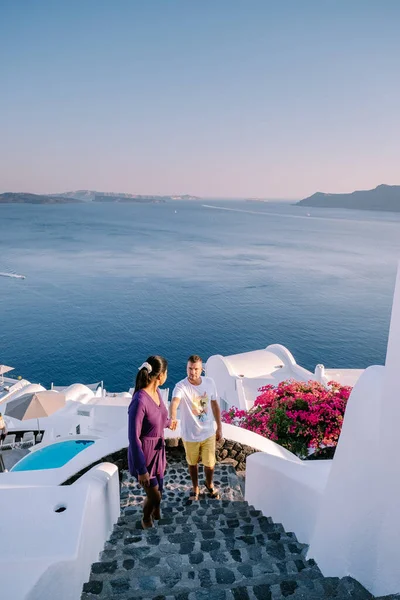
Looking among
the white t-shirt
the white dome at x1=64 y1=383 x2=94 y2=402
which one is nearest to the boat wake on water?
the white dome at x1=64 y1=383 x2=94 y2=402

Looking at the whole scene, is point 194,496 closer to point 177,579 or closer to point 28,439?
point 177,579

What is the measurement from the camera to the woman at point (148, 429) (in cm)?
441

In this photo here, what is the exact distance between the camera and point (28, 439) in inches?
669

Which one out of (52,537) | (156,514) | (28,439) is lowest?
(28,439)

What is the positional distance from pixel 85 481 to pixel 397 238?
448 feet

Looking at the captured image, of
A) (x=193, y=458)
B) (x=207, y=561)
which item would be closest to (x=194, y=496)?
(x=193, y=458)

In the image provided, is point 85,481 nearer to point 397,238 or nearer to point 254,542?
point 254,542

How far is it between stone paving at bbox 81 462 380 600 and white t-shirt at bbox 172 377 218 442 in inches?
36.3

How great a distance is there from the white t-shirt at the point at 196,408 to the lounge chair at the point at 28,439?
41.1 feet

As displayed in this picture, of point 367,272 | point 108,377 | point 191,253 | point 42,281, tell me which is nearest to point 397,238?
point 367,272

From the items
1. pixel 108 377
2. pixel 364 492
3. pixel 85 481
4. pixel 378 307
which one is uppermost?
pixel 364 492

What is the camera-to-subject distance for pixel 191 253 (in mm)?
97000

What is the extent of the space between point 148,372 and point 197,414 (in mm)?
1259

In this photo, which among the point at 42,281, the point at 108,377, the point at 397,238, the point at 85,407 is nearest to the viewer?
the point at 85,407
